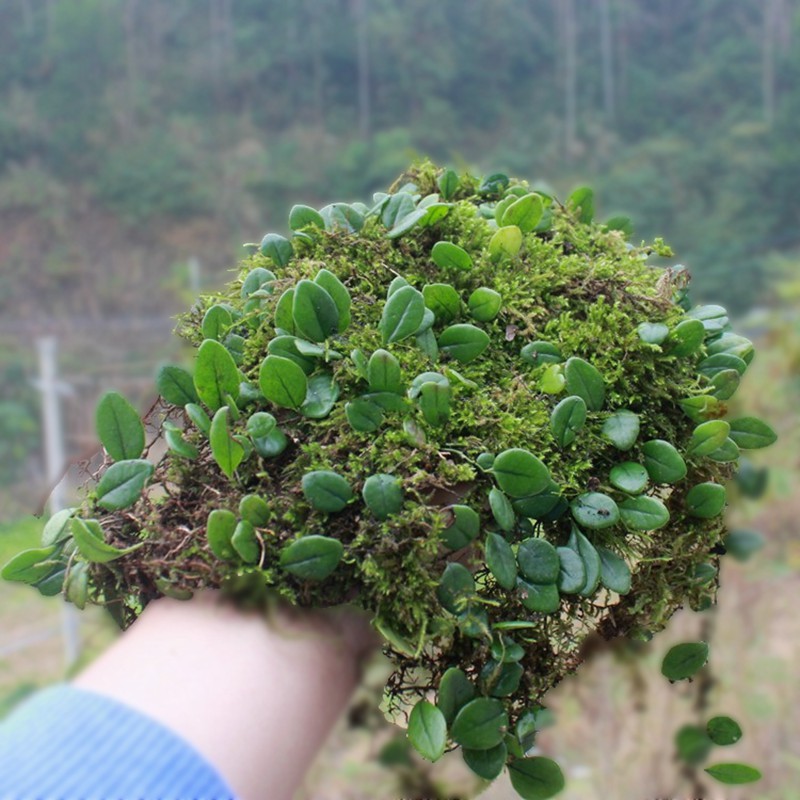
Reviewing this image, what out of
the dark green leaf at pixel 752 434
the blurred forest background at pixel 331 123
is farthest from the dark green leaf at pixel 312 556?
the blurred forest background at pixel 331 123

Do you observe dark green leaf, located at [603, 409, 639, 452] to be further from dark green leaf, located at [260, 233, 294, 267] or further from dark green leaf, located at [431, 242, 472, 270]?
dark green leaf, located at [260, 233, 294, 267]

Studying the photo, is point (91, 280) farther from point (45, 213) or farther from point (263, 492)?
point (263, 492)

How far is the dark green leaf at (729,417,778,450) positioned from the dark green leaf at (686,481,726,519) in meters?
0.06

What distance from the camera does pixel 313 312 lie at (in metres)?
0.48

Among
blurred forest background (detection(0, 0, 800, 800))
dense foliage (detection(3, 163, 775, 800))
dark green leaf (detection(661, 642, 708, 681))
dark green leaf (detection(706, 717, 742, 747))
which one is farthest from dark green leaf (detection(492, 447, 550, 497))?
blurred forest background (detection(0, 0, 800, 800))

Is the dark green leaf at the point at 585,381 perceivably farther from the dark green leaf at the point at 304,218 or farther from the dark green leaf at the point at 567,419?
the dark green leaf at the point at 304,218

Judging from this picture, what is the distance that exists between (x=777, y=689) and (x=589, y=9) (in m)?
15.6

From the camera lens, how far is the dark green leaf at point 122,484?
451 mm

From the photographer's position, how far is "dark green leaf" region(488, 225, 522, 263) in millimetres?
569

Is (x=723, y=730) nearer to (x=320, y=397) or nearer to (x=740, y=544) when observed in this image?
(x=740, y=544)

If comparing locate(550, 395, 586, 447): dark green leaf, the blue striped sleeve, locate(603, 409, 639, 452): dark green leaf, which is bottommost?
the blue striped sleeve

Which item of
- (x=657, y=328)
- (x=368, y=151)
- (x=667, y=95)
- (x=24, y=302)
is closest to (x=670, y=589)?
(x=657, y=328)

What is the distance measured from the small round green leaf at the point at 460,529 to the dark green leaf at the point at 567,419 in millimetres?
91

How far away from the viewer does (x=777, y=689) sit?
178 centimetres
